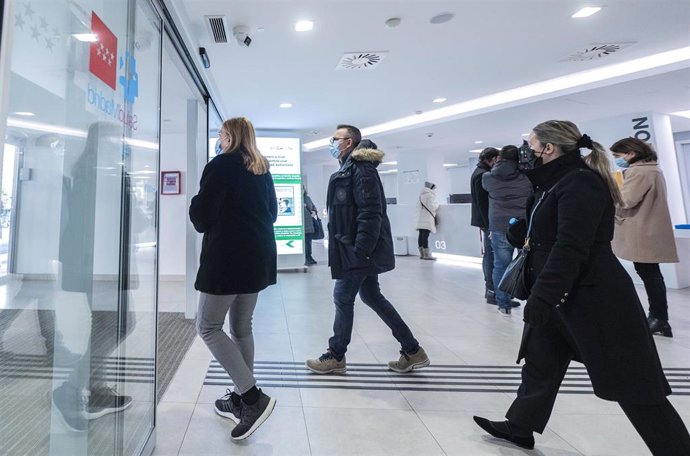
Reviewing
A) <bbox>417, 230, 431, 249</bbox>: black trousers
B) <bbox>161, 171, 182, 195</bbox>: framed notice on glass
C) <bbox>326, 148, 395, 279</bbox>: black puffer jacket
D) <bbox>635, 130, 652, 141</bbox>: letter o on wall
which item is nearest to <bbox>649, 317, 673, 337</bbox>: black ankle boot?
<bbox>326, 148, 395, 279</bbox>: black puffer jacket

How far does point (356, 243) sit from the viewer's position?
7.06 ft

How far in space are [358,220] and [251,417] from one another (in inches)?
45.9

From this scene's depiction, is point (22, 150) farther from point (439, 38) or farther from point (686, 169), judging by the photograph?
point (686, 169)

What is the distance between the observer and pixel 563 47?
4.08 m

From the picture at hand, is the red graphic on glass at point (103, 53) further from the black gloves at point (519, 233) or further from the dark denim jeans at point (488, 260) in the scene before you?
the dark denim jeans at point (488, 260)

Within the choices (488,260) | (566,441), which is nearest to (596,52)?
(488,260)

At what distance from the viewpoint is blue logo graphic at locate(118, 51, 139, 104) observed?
1423 mm

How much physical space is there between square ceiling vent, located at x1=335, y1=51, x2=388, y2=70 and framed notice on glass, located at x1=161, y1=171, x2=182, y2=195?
2.93 m

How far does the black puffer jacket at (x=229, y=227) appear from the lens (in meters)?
1.61

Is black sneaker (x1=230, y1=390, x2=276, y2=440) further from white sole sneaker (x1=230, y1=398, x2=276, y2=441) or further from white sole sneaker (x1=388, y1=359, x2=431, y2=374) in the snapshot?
white sole sneaker (x1=388, y1=359, x2=431, y2=374)

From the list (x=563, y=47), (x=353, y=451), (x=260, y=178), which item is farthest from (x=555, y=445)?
(x=563, y=47)

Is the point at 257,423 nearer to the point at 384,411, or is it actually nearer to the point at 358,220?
the point at 384,411

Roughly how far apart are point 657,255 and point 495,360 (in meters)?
1.68

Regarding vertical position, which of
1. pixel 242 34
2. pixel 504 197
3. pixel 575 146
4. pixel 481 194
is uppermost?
pixel 242 34
